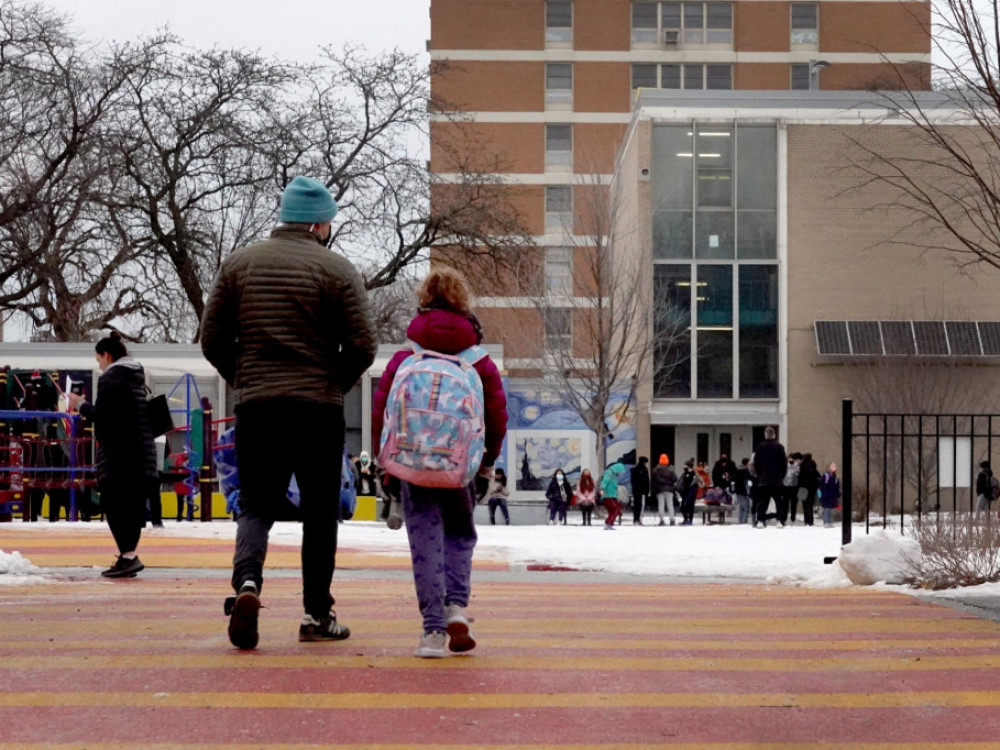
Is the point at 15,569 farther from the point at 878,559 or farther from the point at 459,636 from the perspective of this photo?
the point at 878,559

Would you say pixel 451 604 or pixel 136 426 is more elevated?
pixel 136 426

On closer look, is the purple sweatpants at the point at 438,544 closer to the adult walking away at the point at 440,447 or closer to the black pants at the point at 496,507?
the adult walking away at the point at 440,447

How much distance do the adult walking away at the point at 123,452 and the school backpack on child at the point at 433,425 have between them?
14.2ft


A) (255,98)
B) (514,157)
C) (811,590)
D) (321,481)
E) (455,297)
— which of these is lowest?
(811,590)

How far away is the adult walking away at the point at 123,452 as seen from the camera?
1035 centimetres

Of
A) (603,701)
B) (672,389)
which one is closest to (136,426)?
(603,701)

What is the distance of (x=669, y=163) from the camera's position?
46.7m

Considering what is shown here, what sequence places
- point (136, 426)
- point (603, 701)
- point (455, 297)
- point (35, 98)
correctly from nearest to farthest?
point (603, 701) → point (455, 297) → point (136, 426) → point (35, 98)

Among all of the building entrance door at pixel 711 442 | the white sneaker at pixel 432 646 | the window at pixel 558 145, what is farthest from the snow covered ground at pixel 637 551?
the window at pixel 558 145

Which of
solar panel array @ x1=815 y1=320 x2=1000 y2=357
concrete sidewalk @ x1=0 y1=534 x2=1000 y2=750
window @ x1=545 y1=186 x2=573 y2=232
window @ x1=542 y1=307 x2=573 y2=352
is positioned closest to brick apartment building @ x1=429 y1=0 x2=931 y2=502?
window @ x1=545 y1=186 x2=573 y2=232

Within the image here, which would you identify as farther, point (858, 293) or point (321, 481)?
point (858, 293)

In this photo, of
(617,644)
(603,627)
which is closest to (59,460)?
(603,627)

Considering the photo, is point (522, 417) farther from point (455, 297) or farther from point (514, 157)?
point (455, 297)

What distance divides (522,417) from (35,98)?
1530 cm
